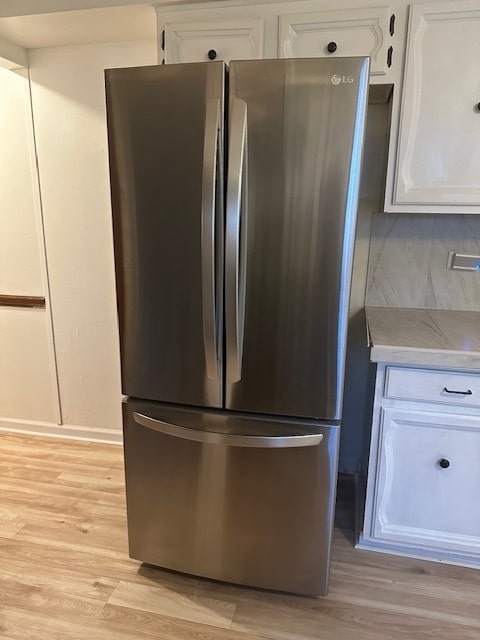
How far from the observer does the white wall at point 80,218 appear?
240cm

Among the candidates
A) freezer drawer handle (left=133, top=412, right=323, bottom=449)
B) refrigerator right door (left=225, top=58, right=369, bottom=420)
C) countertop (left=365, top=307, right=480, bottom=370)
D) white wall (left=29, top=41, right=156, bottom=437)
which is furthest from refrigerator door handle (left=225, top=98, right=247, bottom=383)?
white wall (left=29, top=41, right=156, bottom=437)

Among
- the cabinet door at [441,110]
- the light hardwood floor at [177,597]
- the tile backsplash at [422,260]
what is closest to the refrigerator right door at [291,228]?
the cabinet door at [441,110]

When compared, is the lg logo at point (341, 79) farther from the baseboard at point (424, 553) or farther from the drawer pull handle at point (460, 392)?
the baseboard at point (424, 553)

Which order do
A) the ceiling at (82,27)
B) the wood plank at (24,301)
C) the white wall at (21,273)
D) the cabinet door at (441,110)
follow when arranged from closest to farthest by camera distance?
the cabinet door at (441,110) → the ceiling at (82,27) → the white wall at (21,273) → the wood plank at (24,301)

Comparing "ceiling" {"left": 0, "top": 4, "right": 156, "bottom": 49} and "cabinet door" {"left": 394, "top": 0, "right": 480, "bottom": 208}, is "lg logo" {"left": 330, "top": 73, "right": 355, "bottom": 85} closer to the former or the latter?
"cabinet door" {"left": 394, "top": 0, "right": 480, "bottom": 208}

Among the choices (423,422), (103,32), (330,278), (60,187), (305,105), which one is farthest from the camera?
(60,187)

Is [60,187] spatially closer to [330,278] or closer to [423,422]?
[330,278]

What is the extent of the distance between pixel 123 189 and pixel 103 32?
1141mm

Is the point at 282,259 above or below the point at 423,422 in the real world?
above

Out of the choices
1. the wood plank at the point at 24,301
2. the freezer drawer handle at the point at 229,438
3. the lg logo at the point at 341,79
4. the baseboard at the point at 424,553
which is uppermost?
the lg logo at the point at 341,79

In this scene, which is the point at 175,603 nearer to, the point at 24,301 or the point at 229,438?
the point at 229,438

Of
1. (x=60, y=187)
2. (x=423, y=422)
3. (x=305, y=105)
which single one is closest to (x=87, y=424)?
(x=60, y=187)

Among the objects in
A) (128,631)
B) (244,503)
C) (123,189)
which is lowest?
(128,631)

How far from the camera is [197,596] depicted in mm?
1790
